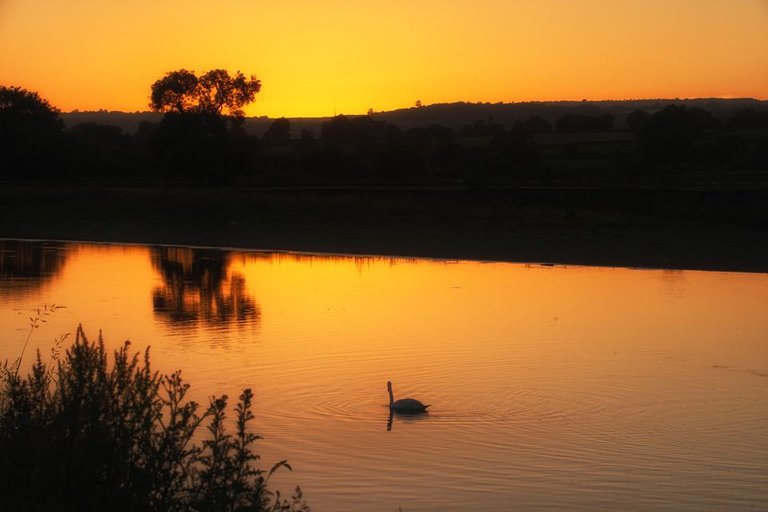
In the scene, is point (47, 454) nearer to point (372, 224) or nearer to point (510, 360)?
point (510, 360)

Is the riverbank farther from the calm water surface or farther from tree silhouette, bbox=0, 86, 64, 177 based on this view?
tree silhouette, bbox=0, 86, 64, 177

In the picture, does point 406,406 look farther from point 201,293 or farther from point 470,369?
point 201,293

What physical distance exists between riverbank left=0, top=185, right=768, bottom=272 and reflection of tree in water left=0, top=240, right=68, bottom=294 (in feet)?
11.2

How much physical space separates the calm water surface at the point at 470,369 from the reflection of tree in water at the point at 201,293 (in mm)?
86

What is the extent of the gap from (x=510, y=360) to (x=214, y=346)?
3.82m

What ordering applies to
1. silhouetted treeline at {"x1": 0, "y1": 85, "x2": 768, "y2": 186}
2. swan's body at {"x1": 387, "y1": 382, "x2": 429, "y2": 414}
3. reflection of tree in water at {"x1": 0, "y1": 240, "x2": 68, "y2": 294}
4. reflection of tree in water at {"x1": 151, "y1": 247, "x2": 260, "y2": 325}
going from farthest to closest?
silhouetted treeline at {"x1": 0, "y1": 85, "x2": 768, "y2": 186} → reflection of tree in water at {"x1": 0, "y1": 240, "x2": 68, "y2": 294} → reflection of tree in water at {"x1": 151, "y1": 247, "x2": 260, "y2": 325} → swan's body at {"x1": 387, "y1": 382, "x2": 429, "y2": 414}

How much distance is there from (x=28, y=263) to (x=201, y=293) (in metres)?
7.44

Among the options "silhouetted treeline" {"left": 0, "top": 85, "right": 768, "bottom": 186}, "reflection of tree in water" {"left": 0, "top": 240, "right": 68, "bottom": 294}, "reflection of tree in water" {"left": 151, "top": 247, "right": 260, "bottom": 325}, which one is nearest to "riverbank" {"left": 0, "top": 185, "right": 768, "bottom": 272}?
"reflection of tree in water" {"left": 0, "top": 240, "right": 68, "bottom": 294}

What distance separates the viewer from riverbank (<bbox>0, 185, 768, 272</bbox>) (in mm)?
27281

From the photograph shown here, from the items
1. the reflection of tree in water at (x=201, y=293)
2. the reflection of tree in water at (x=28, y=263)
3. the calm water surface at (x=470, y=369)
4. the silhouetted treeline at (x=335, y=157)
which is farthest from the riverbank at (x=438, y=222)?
the silhouetted treeline at (x=335, y=157)

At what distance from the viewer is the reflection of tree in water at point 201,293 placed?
16.3 meters

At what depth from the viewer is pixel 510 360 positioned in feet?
42.5

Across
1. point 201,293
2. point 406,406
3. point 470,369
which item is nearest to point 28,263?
point 201,293

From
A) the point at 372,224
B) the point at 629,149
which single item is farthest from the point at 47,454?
the point at 629,149
